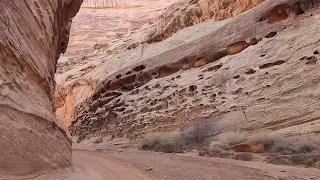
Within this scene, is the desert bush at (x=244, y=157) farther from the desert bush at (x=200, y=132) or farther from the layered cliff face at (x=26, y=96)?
the layered cliff face at (x=26, y=96)

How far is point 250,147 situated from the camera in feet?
34.4

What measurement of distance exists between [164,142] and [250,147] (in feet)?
13.3

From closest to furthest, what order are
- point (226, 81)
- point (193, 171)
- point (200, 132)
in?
1. point (193, 171)
2. point (200, 132)
3. point (226, 81)

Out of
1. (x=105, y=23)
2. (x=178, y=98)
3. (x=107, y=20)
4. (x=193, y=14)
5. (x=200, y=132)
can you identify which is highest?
(x=107, y=20)

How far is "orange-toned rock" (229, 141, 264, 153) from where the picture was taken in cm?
1027

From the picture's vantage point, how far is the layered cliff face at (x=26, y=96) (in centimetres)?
554

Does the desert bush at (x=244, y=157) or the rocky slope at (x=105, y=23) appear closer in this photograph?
the desert bush at (x=244, y=157)

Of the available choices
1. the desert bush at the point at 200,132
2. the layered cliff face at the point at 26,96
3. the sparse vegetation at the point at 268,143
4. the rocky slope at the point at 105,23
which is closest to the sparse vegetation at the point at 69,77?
the rocky slope at the point at 105,23

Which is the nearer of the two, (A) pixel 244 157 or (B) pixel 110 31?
(A) pixel 244 157

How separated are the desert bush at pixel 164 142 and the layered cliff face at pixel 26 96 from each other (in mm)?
4927

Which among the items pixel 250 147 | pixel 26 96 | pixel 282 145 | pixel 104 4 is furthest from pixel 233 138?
pixel 104 4

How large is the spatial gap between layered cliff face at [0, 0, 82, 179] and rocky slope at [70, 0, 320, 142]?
6435 mm

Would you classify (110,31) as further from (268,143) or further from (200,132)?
(268,143)

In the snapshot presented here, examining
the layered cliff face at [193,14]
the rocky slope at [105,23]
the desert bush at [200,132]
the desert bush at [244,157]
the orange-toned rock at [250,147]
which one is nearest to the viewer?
the desert bush at [244,157]
